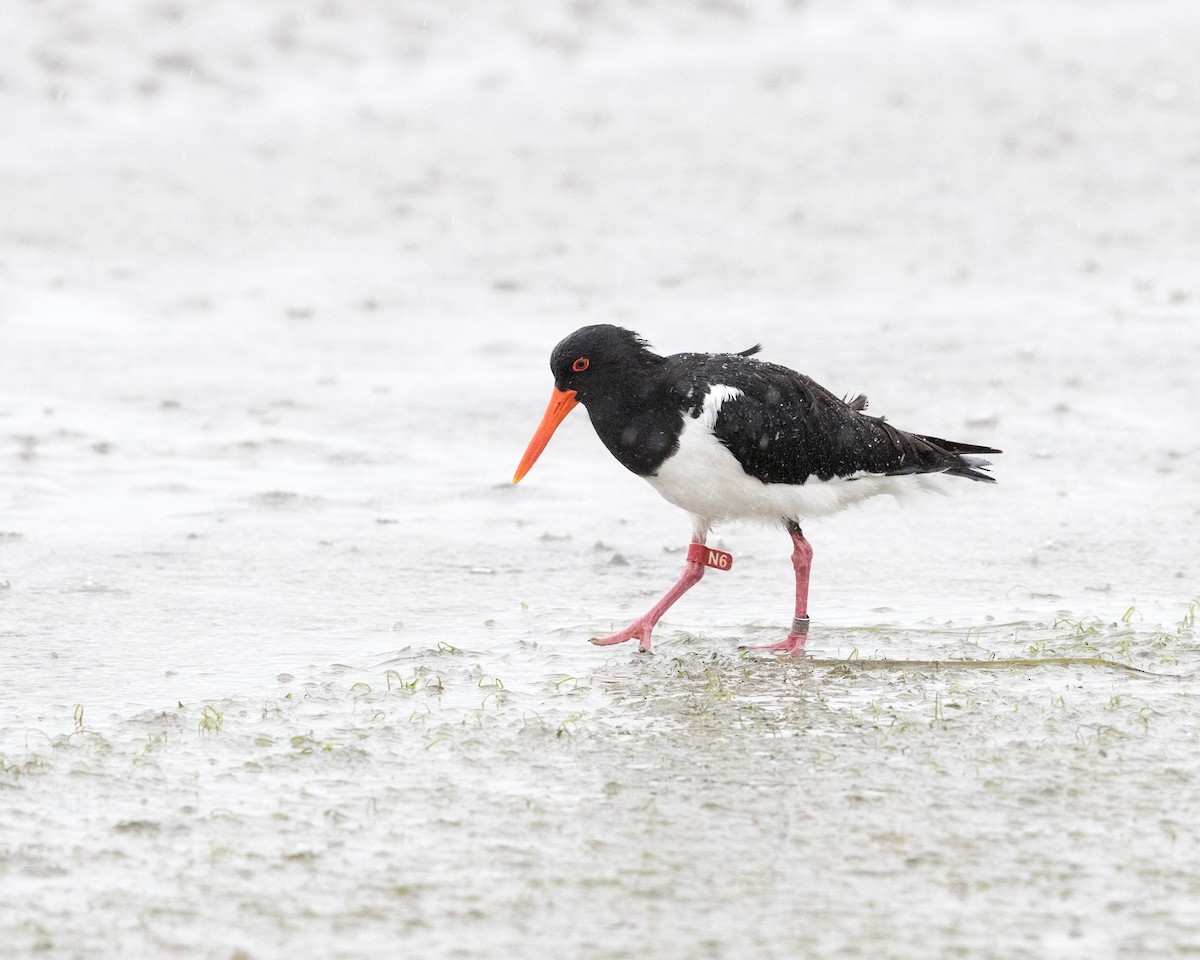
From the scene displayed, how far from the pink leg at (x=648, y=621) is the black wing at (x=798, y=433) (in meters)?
0.52

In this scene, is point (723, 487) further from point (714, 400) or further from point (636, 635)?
point (636, 635)

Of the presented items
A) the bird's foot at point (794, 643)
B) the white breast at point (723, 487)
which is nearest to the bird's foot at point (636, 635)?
the bird's foot at point (794, 643)

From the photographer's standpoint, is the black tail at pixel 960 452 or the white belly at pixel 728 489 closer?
the white belly at pixel 728 489

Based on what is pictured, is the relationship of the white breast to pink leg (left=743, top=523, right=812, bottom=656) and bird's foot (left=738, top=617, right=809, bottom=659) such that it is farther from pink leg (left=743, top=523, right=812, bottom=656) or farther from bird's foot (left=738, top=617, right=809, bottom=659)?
bird's foot (left=738, top=617, right=809, bottom=659)

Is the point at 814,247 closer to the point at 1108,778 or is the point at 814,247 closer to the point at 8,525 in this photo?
the point at 8,525

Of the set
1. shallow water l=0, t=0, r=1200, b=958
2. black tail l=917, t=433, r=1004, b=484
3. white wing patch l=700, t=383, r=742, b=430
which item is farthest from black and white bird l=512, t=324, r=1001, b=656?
shallow water l=0, t=0, r=1200, b=958

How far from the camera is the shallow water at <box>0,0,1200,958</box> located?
13.9ft

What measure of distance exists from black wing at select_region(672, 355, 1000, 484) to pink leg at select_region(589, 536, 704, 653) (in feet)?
1.71

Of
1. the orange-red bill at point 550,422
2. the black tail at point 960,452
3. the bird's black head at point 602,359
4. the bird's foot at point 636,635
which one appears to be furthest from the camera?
the black tail at point 960,452

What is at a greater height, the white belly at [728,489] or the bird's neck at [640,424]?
the bird's neck at [640,424]

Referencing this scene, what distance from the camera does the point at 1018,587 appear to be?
723cm

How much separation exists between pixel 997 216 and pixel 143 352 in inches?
290

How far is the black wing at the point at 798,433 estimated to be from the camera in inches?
248

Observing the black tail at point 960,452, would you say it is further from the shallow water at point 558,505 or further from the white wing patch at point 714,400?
the white wing patch at point 714,400
